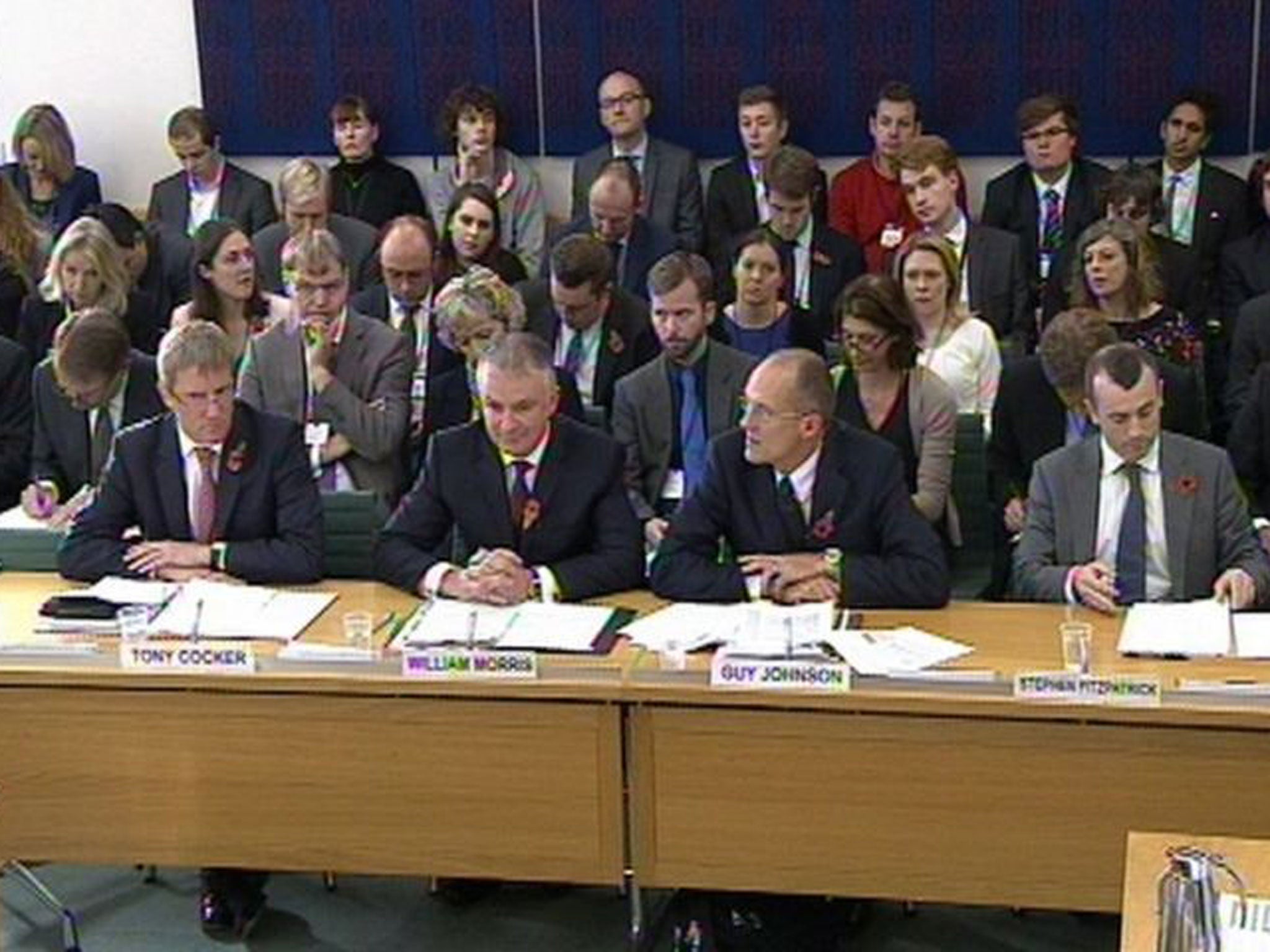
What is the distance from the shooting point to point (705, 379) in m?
6.07

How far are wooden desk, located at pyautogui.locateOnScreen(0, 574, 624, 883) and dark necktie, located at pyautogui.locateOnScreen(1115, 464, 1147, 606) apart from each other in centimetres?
129

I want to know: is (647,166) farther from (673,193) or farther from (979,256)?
(979,256)

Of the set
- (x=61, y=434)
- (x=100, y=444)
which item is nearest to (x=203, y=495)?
(x=100, y=444)

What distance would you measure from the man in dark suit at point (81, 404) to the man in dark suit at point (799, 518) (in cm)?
178

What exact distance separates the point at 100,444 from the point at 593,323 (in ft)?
5.35

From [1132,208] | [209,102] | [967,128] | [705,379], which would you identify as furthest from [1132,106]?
[209,102]

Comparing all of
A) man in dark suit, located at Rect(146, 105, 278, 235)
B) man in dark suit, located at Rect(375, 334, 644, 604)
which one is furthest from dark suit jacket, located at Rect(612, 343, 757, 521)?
man in dark suit, located at Rect(146, 105, 278, 235)

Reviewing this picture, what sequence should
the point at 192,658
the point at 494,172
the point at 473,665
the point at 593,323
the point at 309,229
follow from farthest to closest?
the point at 494,172, the point at 309,229, the point at 593,323, the point at 192,658, the point at 473,665

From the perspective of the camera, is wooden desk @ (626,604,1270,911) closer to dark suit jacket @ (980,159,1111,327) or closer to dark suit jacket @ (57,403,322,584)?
dark suit jacket @ (57,403,322,584)

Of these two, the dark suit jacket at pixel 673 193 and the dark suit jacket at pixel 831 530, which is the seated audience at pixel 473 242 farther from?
the dark suit jacket at pixel 831 530

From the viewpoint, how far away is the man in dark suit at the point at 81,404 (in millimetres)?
5684

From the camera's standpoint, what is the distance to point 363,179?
8.81 meters

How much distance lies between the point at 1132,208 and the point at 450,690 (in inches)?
144

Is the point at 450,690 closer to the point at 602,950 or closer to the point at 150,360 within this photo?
the point at 602,950
